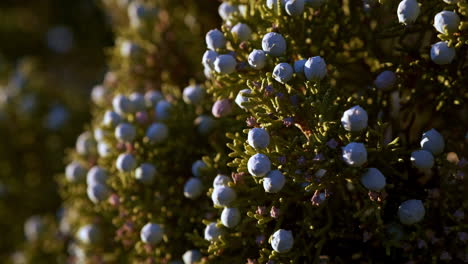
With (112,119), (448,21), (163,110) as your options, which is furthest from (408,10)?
(112,119)

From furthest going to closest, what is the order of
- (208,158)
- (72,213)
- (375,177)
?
(72,213), (208,158), (375,177)

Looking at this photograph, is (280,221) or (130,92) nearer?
(280,221)

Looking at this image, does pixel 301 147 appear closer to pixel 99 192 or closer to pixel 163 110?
pixel 163 110

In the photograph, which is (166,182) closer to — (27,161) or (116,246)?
(116,246)

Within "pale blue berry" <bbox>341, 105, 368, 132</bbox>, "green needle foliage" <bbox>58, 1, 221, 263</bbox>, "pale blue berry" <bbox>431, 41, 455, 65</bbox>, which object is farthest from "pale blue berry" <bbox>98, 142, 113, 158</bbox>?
"pale blue berry" <bbox>431, 41, 455, 65</bbox>

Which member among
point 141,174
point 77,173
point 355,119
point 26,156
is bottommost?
point 26,156

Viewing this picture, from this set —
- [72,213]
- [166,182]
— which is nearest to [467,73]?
[166,182]

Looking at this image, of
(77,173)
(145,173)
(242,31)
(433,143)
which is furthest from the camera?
(77,173)
